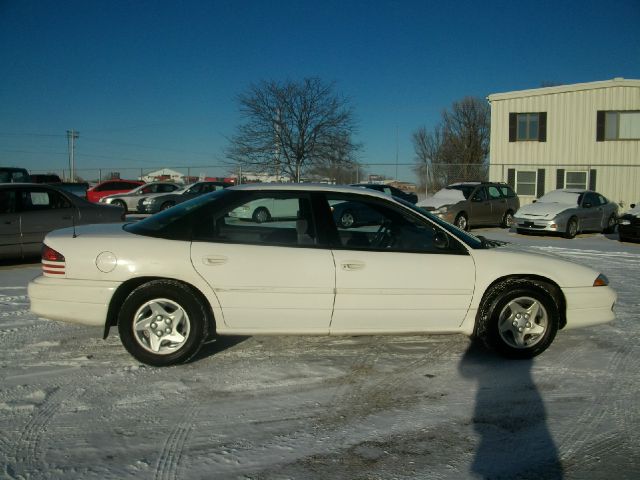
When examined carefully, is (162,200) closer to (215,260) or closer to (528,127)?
(528,127)

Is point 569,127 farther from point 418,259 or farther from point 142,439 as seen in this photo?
point 142,439

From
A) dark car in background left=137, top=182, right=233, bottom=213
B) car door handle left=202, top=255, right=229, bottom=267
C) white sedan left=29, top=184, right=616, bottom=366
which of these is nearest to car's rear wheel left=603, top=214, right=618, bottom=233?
dark car in background left=137, top=182, right=233, bottom=213

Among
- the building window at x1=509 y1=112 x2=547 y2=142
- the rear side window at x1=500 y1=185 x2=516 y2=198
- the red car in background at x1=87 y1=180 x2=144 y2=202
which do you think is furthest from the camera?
the building window at x1=509 y1=112 x2=547 y2=142

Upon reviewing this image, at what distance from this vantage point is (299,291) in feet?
14.3

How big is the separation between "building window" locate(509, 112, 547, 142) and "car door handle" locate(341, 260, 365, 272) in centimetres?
2374

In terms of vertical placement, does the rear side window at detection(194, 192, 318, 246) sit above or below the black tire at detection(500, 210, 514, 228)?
above

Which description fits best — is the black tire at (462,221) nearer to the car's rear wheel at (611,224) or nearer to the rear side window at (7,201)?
A: the car's rear wheel at (611,224)

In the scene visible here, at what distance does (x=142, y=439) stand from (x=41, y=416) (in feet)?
2.55

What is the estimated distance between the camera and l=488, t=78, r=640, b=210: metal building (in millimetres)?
23922

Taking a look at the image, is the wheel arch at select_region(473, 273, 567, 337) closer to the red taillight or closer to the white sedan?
the white sedan

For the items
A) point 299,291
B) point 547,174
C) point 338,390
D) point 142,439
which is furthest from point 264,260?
point 547,174

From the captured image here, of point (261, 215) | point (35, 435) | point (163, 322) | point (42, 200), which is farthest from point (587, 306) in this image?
point (42, 200)

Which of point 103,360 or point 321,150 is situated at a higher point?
point 321,150

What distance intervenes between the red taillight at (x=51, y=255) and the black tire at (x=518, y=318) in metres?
3.36
